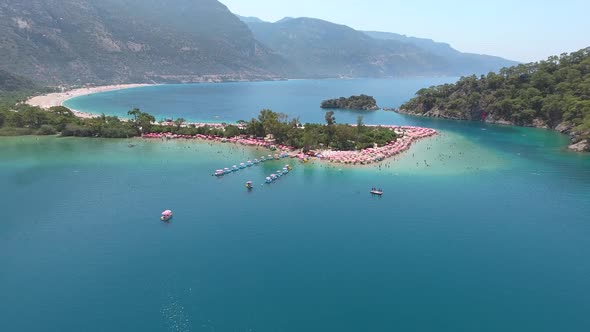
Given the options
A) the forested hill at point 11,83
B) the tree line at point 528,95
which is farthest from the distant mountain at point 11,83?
the tree line at point 528,95

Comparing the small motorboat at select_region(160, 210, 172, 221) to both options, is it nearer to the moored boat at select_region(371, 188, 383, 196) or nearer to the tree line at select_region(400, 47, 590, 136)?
the moored boat at select_region(371, 188, 383, 196)

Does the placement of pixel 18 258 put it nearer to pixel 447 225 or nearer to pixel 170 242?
pixel 170 242

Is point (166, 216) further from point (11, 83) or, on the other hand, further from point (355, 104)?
point (11, 83)

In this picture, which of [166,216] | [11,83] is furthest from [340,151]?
[11,83]

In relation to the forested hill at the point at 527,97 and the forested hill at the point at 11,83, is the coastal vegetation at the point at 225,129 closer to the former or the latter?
the forested hill at the point at 527,97

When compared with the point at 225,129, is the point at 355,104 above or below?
above

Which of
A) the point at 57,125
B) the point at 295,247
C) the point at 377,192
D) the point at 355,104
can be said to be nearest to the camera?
the point at 295,247

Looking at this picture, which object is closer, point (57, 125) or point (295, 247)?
point (295, 247)
